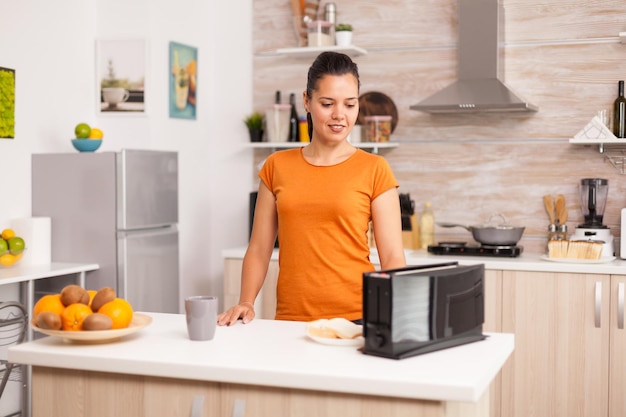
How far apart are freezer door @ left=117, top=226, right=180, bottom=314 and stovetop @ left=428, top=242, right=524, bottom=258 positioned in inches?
53.9

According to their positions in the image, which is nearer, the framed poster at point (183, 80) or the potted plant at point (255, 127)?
the framed poster at point (183, 80)

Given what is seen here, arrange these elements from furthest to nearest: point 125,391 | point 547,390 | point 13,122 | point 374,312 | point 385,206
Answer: point 13,122, point 547,390, point 385,206, point 125,391, point 374,312

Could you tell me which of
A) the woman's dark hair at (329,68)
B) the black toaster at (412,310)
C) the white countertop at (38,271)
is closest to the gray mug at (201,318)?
the black toaster at (412,310)

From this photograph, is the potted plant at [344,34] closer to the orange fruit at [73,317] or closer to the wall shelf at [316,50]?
the wall shelf at [316,50]

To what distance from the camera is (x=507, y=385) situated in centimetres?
395

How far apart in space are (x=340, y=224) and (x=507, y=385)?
75.9 inches

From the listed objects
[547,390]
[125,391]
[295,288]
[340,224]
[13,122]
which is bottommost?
[547,390]

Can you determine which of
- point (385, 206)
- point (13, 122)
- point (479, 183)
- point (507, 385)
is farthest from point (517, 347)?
point (13, 122)

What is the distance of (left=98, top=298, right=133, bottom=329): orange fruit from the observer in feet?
6.41

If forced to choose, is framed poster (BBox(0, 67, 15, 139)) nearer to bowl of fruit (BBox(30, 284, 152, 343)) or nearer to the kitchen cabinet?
bowl of fruit (BBox(30, 284, 152, 343))

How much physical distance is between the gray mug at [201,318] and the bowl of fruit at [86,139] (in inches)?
97.8

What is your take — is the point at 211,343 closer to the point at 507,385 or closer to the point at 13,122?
the point at 507,385

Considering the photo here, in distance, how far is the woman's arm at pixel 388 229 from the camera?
2.38 metres

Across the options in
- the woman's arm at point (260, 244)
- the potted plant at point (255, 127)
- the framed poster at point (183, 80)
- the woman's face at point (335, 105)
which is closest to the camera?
the woman's face at point (335, 105)
